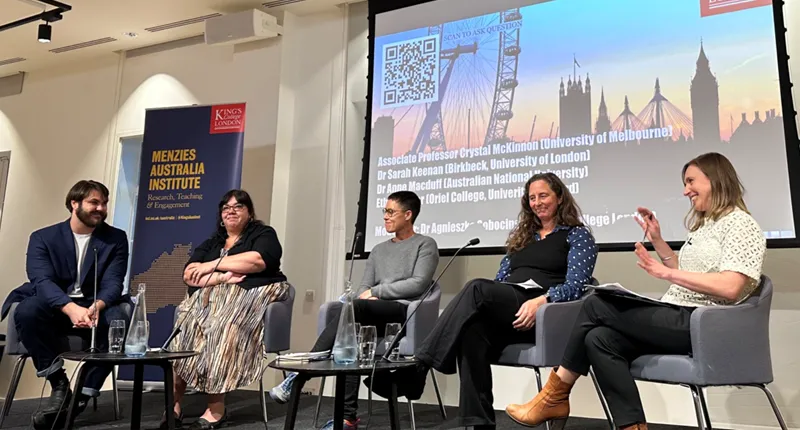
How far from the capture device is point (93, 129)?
5953 mm

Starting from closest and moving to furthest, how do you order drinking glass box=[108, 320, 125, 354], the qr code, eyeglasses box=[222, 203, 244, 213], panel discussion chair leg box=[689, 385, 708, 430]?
panel discussion chair leg box=[689, 385, 708, 430] → drinking glass box=[108, 320, 125, 354] → eyeglasses box=[222, 203, 244, 213] → the qr code

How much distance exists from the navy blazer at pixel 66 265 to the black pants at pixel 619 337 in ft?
7.65

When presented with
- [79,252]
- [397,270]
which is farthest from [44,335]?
[397,270]

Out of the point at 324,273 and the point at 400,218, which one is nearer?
the point at 400,218

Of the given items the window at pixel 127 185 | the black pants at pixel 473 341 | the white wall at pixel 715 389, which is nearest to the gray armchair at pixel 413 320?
the black pants at pixel 473 341

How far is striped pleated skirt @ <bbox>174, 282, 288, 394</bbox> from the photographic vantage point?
9.94ft

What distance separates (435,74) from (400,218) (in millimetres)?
1071

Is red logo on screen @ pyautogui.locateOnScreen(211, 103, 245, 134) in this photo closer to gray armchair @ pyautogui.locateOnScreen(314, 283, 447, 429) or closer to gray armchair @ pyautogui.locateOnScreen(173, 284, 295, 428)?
gray armchair @ pyautogui.locateOnScreen(173, 284, 295, 428)

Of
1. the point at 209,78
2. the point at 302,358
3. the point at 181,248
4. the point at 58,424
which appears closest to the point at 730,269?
the point at 302,358

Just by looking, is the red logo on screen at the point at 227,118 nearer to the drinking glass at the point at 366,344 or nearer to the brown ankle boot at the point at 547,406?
the drinking glass at the point at 366,344

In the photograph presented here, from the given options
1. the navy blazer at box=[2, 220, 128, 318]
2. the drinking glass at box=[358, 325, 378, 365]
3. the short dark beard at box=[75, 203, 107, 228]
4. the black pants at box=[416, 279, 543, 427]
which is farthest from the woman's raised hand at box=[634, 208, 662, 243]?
the short dark beard at box=[75, 203, 107, 228]

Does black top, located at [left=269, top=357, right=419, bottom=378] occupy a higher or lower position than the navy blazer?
lower

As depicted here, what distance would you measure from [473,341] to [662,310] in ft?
2.13

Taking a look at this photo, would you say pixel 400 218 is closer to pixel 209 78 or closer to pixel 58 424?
pixel 58 424
